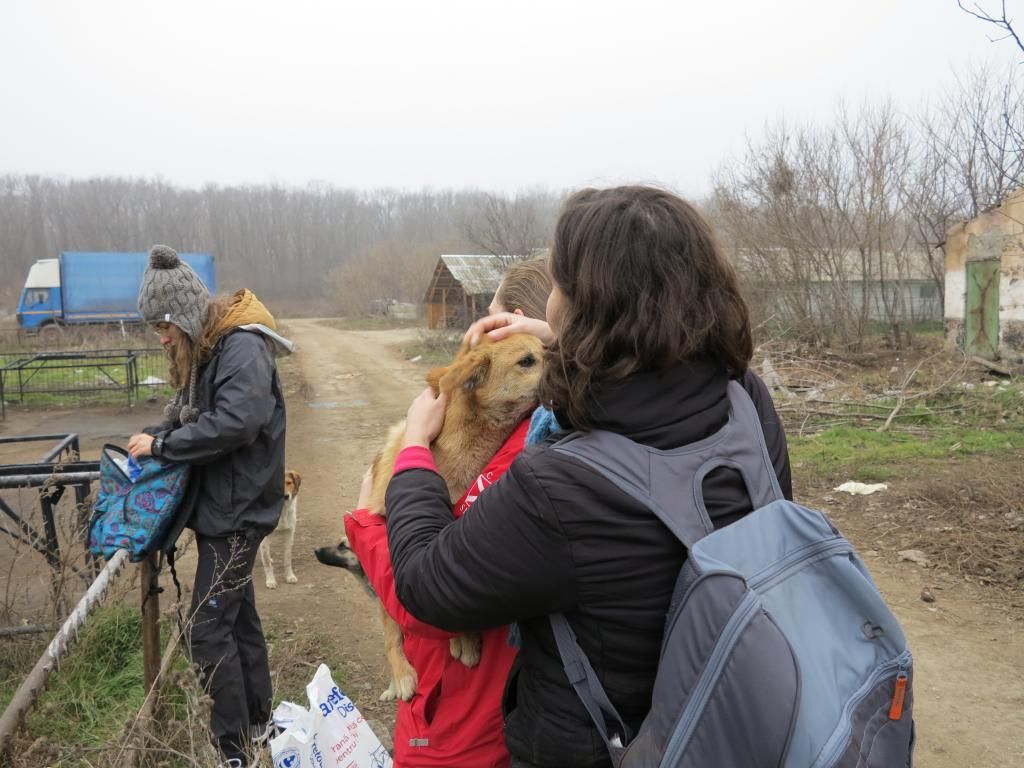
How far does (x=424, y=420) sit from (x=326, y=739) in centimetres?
158

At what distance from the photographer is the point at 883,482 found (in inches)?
354

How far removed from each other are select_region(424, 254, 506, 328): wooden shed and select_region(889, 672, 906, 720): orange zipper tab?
66.1ft

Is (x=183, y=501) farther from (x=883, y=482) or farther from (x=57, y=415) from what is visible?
(x=57, y=415)

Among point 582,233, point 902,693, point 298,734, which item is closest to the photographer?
point 902,693

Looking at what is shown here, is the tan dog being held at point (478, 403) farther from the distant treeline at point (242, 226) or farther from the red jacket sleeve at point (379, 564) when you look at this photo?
the distant treeline at point (242, 226)

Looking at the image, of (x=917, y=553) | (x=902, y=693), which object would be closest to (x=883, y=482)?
(x=917, y=553)

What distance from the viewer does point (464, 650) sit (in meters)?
1.89

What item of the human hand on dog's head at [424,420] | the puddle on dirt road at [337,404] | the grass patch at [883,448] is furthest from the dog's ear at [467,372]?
the puddle on dirt road at [337,404]

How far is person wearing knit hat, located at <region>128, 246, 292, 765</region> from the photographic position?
3.44 metres

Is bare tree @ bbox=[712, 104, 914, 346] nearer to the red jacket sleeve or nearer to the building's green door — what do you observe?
the building's green door

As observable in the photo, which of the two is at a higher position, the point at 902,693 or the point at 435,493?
the point at 435,493

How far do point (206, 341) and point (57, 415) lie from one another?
51.1ft

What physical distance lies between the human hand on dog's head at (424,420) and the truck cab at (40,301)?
4293 centimetres

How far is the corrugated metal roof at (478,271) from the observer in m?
25.7
